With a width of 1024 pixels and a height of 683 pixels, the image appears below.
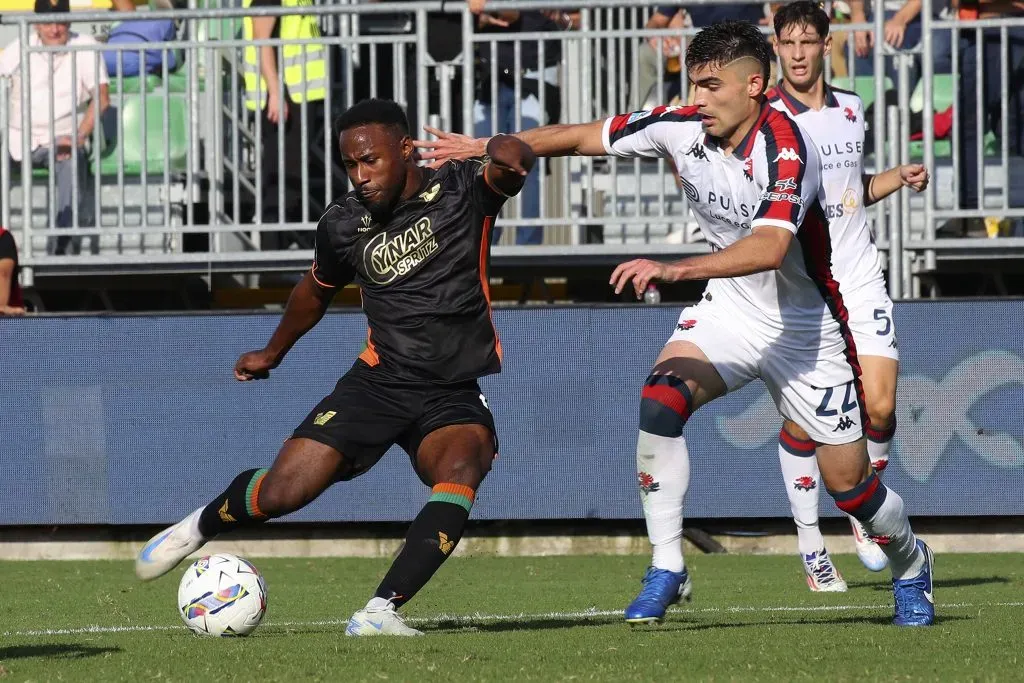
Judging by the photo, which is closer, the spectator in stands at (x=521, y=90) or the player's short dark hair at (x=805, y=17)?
the player's short dark hair at (x=805, y=17)

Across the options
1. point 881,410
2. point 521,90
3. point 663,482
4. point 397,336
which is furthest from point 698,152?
point 521,90

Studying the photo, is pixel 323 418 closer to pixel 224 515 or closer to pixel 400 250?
pixel 224 515

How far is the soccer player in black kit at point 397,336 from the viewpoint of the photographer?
6.44 metres

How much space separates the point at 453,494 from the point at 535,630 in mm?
659

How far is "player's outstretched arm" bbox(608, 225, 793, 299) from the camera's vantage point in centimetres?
558

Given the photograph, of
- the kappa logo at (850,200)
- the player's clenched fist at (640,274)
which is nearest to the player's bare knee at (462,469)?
the player's clenched fist at (640,274)

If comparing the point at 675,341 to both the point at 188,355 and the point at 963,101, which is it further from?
the point at 963,101

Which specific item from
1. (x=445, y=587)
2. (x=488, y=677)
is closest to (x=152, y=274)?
(x=445, y=587)

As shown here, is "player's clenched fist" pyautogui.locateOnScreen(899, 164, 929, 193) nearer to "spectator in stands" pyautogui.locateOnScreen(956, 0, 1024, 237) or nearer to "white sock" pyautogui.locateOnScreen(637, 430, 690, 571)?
"white sock" pyautogui.locateOnScreen(637, 430, 690, 571)

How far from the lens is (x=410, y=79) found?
12.6 metres

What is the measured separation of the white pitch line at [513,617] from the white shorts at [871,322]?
1.31 metres

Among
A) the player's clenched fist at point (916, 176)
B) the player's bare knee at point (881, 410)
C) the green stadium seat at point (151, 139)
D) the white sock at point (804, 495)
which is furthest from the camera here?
the green stadium seat at point (151, 139)

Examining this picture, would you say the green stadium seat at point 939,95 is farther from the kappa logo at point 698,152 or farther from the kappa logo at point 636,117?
the kappa logo at point 698,152

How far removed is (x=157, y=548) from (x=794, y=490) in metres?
3.67
